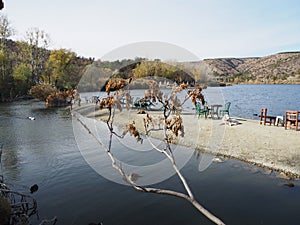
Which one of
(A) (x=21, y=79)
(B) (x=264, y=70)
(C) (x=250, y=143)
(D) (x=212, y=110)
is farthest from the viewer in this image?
(B) (x=264, y=70)

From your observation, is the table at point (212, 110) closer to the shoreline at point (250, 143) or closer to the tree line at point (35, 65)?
the shoreline at point (250, 143)

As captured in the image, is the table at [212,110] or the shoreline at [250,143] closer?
the shoreline at [250,143]

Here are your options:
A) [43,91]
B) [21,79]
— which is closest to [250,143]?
[43,91]

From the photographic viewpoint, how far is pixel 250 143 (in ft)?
32.0

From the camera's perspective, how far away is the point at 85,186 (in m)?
6.76

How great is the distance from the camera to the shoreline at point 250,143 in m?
7.90

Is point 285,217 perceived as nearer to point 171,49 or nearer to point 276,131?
point 171,49

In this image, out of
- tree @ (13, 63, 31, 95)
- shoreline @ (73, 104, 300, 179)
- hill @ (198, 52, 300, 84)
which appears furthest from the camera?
hill @ (198, 52, 300, 84)

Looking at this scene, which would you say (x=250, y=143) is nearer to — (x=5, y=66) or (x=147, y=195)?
(x=147, y=195)

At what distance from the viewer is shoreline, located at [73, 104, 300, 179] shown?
790cm

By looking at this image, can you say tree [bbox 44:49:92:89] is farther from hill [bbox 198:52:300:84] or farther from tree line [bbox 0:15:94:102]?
A: hill [bbox 198:52:300:84]

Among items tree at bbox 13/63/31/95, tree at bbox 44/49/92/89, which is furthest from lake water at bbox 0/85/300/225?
tree at bbox 44/49/92/89

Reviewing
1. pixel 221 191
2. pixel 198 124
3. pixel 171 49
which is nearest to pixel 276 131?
pixel 198 124

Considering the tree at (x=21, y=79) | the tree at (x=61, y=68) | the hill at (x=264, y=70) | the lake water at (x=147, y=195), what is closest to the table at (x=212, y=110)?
the lake water at (x=147, y=195)
